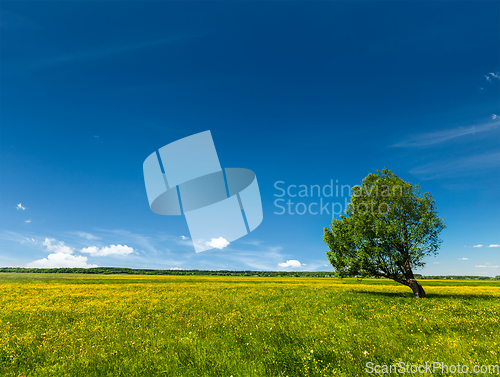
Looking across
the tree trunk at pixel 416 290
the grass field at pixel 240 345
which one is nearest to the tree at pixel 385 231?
the tree trunk at pixel 416 290

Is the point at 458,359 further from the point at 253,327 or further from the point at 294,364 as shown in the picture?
the point at 253,327

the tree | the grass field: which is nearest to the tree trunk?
the tree

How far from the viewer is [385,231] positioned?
1008 inches

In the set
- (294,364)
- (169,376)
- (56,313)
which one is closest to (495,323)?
(294,364)

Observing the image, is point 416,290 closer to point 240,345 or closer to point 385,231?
point 385,231

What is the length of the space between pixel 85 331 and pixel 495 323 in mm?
19122

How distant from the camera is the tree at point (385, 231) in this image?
25.8 meters

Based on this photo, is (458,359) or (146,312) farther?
(146,312)

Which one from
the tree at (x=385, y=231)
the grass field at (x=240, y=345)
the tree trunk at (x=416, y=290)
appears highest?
the tree at (x=385, y=231)

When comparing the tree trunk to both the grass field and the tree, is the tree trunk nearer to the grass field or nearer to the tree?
the tree

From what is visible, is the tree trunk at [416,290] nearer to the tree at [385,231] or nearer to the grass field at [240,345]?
the tree at [385,231]

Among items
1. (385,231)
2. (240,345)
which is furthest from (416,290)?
(240,345)

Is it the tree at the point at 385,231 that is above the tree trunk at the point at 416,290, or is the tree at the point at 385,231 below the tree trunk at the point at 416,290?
above

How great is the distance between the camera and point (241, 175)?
23312mm
